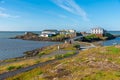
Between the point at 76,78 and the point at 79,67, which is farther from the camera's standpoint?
the point at 79,67

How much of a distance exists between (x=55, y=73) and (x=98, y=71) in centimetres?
538

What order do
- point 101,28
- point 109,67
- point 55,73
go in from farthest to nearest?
point 101,28, point 109,67, point 55,73

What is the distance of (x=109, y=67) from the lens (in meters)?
26.2

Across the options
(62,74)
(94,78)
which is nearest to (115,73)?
(94,78)

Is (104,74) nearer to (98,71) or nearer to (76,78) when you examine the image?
(98,71)

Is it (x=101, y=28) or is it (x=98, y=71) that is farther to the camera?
(x=101, y=28)

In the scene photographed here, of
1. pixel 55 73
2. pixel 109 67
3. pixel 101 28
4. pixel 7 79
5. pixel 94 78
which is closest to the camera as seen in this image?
pixel 94 78

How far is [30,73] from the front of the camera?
25141 mm

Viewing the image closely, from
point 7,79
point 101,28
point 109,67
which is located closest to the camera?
point 7,79

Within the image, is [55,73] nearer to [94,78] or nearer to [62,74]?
[62,74]

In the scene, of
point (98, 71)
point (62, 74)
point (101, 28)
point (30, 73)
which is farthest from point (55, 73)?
point (101, 28)

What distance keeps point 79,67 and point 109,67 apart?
4.10m

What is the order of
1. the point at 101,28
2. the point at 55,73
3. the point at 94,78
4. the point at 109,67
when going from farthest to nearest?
the point at 101,28, the point at 109,67, the point at 55,73, the point at 94,78

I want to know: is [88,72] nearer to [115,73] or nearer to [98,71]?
[98,71]
